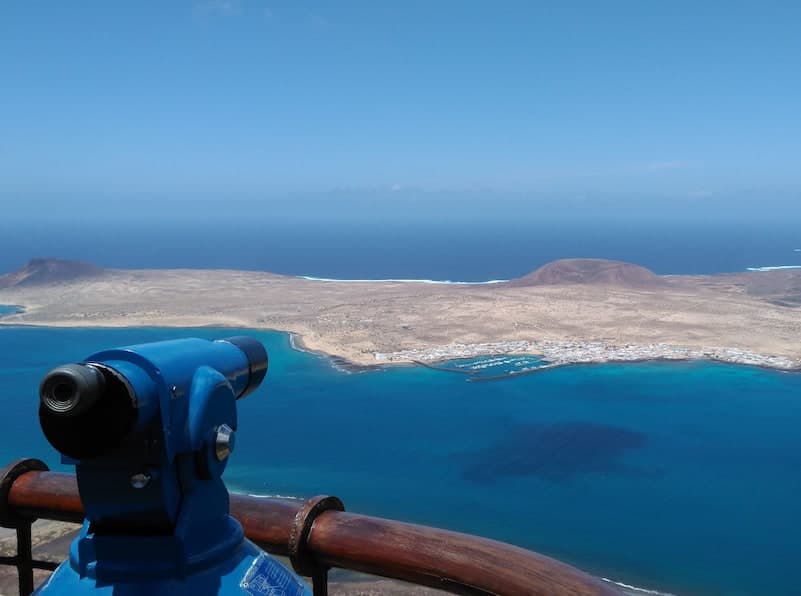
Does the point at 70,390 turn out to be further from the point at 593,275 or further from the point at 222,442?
the point at 593,275

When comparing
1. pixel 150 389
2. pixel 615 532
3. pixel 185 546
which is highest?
pixel 150 389

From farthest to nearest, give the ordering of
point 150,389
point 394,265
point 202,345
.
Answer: point 394,265, point 202,345, point 150,389

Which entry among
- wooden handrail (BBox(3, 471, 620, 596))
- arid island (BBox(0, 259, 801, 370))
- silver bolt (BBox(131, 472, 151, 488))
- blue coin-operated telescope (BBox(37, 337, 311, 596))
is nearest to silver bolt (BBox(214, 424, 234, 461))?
blue coin-operated telescope (BBox(37, 337, 311, 596))

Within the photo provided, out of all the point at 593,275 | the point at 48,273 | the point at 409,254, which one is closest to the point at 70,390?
the point at 593,275

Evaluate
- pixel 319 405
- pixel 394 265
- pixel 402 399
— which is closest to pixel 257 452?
pixel 319 405

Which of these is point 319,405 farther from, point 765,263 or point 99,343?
point 765,263

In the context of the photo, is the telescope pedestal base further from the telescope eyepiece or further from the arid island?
the arid island

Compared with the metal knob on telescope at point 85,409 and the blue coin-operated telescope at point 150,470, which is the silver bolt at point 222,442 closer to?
the blue coin-operated telescope at point 150,470
